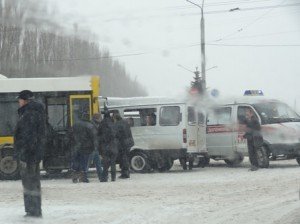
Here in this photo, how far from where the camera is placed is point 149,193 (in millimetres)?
11750

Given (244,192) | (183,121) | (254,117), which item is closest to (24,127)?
(244,192)

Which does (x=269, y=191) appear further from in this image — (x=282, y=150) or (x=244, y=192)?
(x=282, y=150)

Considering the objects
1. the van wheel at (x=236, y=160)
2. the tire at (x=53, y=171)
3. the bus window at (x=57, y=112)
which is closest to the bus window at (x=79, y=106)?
the bus window at (x=57, y=112)

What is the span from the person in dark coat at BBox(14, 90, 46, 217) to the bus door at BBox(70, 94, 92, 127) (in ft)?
23.0

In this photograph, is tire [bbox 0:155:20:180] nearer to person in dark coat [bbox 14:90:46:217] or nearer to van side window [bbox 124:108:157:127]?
van side window [bbox 124:108:157:127]

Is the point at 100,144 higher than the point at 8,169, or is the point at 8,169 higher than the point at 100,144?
the point at 100,144

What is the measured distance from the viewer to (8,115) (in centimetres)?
1605

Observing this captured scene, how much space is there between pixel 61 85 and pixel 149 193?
5371mm

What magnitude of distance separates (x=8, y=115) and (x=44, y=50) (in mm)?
6016

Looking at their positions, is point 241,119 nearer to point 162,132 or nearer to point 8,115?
point 162,132

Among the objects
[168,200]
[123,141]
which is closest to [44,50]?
[168,200]

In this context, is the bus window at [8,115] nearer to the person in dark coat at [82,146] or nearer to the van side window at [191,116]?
the person in dark coat at [82,146]

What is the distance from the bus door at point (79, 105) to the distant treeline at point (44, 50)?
13.5 feet

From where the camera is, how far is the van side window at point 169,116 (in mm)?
17234
